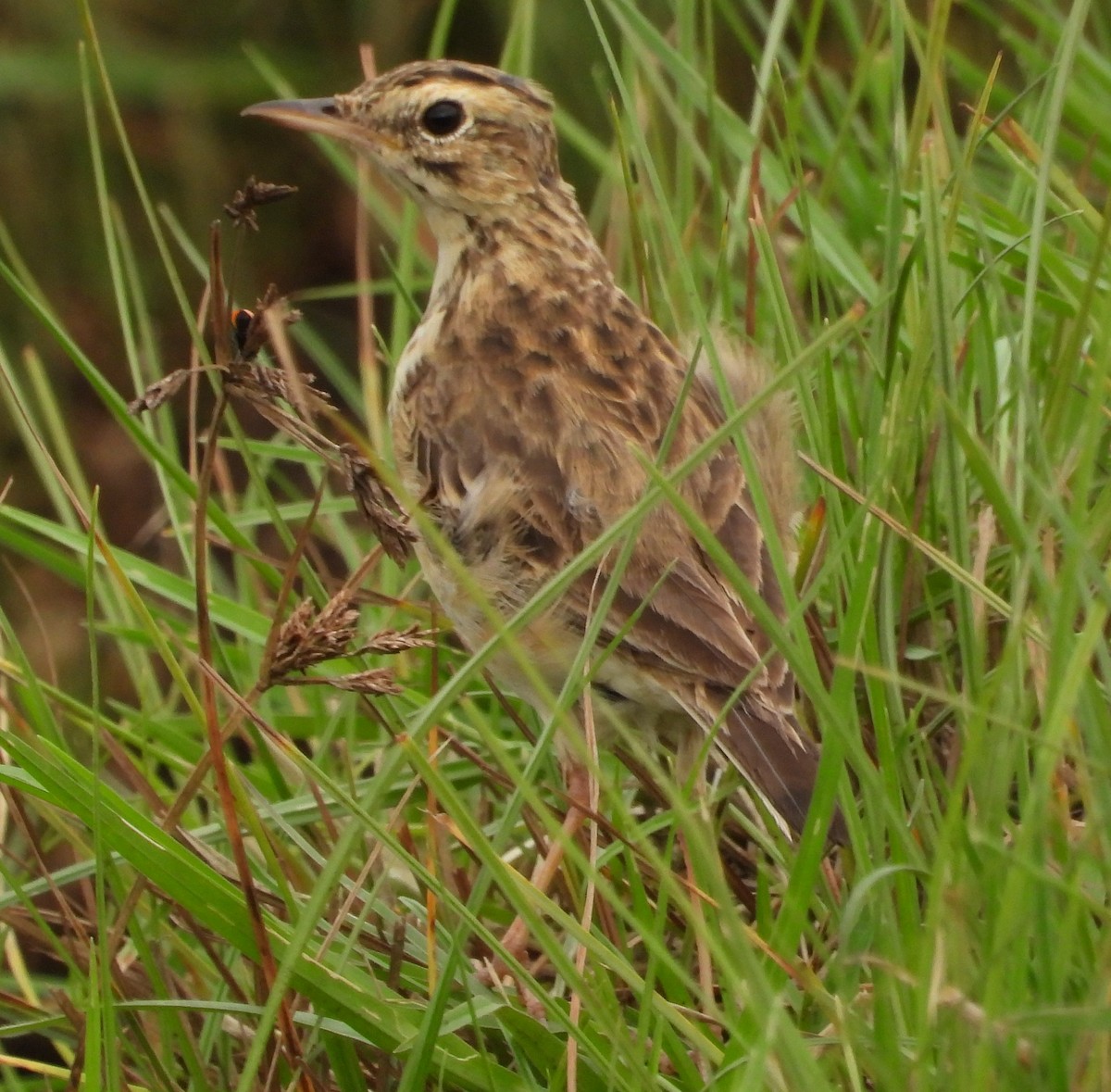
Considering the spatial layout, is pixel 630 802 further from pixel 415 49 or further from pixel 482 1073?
pixel 415 49

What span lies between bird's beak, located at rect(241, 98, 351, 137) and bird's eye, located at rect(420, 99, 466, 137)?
0.50 feet

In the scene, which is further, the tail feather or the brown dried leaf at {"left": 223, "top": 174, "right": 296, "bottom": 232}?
the tail feather

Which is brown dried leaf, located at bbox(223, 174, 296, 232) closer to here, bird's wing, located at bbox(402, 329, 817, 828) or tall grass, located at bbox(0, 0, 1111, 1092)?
tall grass, located at bbox(0, 0, 1111, 1092)

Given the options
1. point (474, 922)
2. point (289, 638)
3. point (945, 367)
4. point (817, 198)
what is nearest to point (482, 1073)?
point (474, 922)

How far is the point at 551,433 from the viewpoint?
10.3 ft

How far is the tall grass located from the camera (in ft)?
5.97

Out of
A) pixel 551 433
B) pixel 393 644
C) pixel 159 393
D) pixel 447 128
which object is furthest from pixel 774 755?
pixel 447 128

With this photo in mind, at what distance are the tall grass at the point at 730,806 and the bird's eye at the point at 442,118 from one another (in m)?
0.21

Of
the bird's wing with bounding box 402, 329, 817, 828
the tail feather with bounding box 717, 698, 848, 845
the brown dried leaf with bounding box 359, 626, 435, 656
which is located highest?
the brown dried leaf with bounding box 359, 626, 435, 656

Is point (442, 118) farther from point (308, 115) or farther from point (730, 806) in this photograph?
point (730, 806)

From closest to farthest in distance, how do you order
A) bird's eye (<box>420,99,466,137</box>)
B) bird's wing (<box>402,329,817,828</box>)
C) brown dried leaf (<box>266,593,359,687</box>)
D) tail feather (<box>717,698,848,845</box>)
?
brown dried leaf (<box>266,593,359,687</box>)
tail feather (<box>717,698,848,845</box>)
bird's wing (<box>402,329,817,828</box>)
bird's eye (<box>420,99,466,137</box>)

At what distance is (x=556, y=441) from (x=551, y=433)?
26 millimetres

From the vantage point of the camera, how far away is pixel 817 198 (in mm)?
3543

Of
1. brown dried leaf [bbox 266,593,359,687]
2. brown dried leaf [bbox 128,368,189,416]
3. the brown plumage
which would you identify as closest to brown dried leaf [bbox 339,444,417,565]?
brown dried leaf [bbox 266,593,359,687]
